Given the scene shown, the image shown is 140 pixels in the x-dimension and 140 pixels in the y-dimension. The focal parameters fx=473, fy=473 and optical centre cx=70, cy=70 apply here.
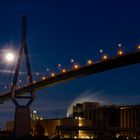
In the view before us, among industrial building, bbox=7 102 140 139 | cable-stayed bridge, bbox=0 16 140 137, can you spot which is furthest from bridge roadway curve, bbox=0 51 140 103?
industrial building, bbox=7 102 140 139

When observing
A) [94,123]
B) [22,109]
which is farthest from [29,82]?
[94,123]

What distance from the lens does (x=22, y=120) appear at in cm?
7862

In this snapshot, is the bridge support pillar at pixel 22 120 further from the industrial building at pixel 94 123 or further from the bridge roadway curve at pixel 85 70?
the industrial building at pixel 94 123

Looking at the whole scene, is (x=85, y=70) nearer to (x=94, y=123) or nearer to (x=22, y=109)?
(x=22, y=109)

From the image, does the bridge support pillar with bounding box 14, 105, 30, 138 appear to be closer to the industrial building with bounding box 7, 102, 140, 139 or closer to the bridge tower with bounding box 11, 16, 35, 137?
the bridge tower with bounding box 11, 16, 35, 137

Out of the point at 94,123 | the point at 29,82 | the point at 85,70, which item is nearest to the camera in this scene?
the point at 85,70

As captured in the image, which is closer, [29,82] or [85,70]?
[85,70]

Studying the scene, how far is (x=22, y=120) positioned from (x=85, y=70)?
19.4 metres

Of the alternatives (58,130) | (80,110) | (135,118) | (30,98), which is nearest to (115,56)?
(30,98)

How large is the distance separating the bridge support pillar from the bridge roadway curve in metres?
3.36

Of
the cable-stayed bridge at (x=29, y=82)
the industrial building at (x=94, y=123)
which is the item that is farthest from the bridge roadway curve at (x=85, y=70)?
the industrial building at (x=94, y=123)

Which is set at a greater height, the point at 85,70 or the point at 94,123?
the point at 85,70

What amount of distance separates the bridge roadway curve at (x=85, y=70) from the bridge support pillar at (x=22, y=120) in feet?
11.0

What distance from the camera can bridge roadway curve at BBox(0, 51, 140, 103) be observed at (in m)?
54.6
